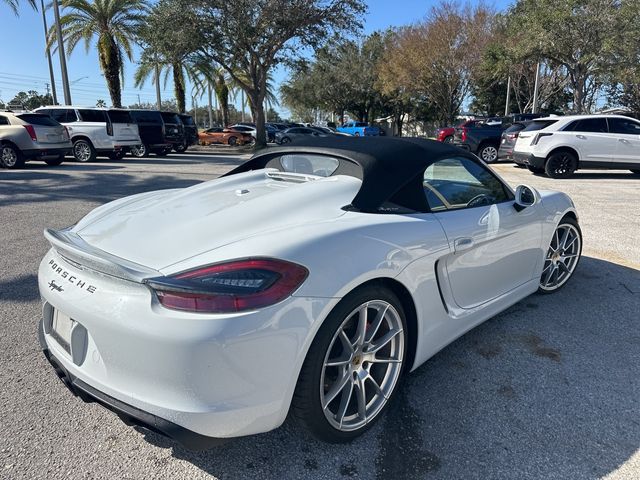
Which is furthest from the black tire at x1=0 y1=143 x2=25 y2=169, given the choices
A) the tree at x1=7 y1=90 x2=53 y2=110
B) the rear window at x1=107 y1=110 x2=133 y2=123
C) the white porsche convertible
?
the tree at x1=7 y1=90 x2=53 y2=110

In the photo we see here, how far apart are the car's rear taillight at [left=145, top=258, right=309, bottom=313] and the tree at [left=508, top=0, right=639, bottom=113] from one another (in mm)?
21676

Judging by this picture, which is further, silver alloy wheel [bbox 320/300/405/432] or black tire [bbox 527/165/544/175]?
black tire [bbox 527/165/544/175]

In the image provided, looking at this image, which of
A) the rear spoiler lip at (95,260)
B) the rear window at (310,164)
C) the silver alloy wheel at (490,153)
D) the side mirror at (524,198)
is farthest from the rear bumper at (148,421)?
the silver alloy wheel at (490,153)

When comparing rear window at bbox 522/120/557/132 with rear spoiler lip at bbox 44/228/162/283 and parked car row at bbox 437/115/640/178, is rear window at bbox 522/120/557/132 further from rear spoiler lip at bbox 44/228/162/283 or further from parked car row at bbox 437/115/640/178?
rear spoiler lip at bbox 44/228/162/283

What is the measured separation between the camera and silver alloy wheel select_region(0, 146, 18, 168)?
1295 cm

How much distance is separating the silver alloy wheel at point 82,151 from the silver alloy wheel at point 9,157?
2.40m

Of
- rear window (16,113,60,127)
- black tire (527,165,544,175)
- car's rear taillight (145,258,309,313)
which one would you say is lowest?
black tire (527,165,544,175)

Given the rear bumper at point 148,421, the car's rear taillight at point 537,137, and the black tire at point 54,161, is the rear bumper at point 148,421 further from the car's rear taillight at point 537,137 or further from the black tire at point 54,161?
the black tire at point 54,161

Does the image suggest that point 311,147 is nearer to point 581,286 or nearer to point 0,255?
point 581,286

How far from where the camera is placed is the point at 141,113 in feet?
57.5

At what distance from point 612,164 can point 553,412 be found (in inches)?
460

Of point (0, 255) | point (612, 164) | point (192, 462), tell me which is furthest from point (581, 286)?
point (612, 164)

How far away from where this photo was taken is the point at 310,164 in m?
3.21

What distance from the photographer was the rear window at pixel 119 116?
51.2 ft
